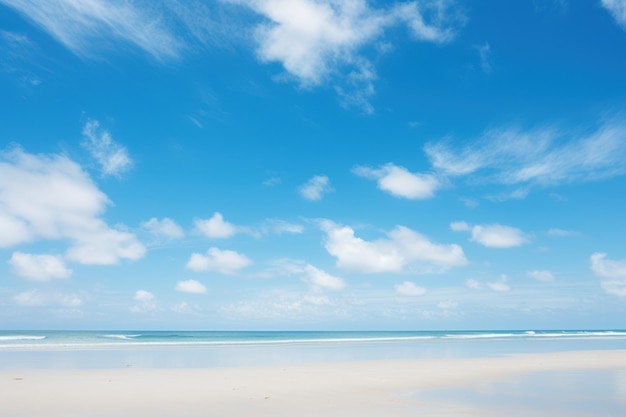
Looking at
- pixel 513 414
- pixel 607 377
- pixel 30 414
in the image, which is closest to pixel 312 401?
pixel 513 414

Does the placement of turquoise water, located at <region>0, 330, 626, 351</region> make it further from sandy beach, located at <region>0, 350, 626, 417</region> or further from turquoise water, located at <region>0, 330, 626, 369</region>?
sandy beach, located at <region>0, 350, 626, 417</region>

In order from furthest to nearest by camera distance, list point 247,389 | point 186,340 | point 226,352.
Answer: point 186,340 < point 226,352 < point 247,389

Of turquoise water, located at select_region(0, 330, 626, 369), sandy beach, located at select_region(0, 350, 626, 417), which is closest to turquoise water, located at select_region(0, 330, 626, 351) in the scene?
turquoise water, located at select_region(0, 330, 626, 369)

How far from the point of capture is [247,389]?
15859 millimetres

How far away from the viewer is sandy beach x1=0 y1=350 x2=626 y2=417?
40.9 ft

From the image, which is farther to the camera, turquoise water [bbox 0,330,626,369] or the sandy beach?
turquoise water [bbox 0,330,626,369]

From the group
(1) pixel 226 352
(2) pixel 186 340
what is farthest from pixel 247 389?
(2) pixel 186 340

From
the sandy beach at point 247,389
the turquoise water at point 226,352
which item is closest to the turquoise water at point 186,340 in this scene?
the turquoise water at point 226,352

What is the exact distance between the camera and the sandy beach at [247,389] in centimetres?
1246

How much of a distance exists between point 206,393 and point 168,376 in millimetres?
5161

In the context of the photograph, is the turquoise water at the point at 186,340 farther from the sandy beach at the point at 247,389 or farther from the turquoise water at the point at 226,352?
the sandy beach at the point at 247,389

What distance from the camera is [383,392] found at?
15.3 meters

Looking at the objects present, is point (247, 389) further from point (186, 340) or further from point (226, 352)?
point (186, 340)

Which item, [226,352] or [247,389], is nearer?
[247,389]
